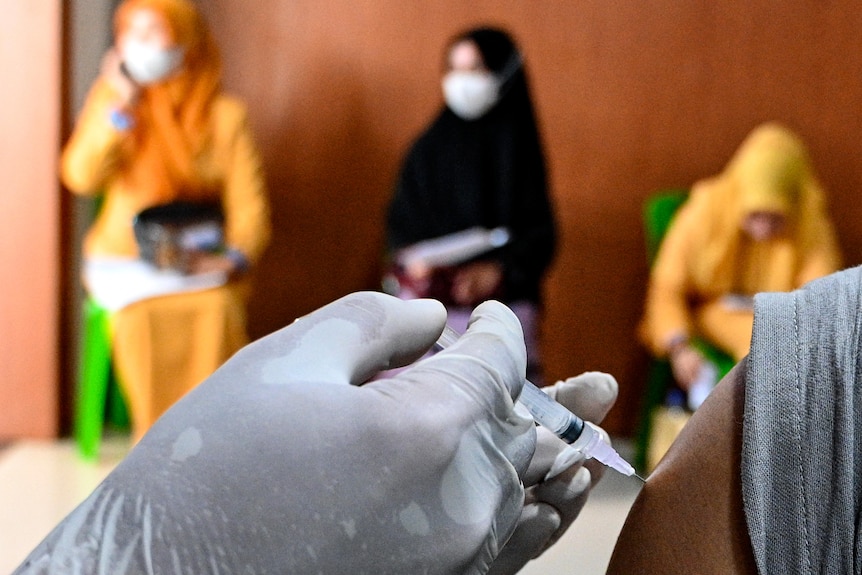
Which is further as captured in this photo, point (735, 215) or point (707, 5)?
point (707, 5)

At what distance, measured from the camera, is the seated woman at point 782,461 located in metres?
0.68

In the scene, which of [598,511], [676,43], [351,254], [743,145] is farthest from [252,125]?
[598,511]

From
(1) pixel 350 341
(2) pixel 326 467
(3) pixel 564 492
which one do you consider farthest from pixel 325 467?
(3) pixel 564 492

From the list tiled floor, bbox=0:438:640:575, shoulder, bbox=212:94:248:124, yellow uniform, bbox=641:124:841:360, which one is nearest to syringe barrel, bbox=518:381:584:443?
tiled floor, bbox=0:438:640:575

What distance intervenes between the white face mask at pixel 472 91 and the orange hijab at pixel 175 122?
27.5 inches

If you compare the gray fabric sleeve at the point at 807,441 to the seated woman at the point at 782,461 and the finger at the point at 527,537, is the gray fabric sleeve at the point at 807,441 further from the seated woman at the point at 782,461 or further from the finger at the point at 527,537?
the finger at the point at 527,537

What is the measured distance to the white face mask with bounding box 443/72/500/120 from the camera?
2.48m

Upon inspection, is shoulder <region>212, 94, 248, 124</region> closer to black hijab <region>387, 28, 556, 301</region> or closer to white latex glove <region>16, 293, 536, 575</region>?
black hijab <region>387, 28, 556, 301</region>

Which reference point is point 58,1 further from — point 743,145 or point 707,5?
point 743,145

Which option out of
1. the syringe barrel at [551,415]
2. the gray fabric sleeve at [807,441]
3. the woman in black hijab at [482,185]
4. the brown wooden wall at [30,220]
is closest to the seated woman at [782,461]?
the gray fabric sleeve at [807,441]

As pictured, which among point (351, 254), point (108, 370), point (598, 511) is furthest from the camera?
point (351, 254)

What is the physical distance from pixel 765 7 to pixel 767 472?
2.44 meters

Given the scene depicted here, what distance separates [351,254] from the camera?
117 inches

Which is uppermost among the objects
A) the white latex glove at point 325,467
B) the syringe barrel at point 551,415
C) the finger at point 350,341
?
the finger at point 350,341
